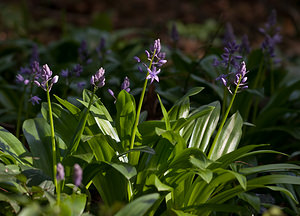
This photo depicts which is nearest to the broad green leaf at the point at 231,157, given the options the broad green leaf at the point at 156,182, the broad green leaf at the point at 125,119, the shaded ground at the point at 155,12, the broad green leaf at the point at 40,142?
the broad green leaf at the point at 156,182

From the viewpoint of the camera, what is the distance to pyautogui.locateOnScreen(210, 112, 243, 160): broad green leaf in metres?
2.50

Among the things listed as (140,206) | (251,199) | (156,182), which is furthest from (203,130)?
(140,206)

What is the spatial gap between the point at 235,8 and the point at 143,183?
8294mm

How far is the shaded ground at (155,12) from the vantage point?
28.4 feet

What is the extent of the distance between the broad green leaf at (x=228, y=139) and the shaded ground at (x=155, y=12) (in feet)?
19.8

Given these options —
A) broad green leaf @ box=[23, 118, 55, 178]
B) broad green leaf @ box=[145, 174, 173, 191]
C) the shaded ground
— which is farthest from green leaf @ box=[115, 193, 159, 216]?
the shaded ground

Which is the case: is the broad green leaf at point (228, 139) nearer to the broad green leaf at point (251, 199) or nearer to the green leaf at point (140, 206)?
the broad green leaf at point (251, 199)

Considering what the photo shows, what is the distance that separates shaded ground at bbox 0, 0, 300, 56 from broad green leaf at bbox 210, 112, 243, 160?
19.8ft

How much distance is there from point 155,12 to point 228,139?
765cm

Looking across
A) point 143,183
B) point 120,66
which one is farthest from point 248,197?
point 120,66

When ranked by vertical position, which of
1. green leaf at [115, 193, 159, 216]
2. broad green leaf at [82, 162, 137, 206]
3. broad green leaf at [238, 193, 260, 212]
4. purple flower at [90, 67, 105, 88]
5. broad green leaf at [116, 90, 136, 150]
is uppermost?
purple flower at [90, 67, 105, 88]

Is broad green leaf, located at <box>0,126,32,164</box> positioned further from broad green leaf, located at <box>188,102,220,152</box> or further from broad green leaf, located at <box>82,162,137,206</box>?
broad green leaf, located at <box>188,102,220,152</box>

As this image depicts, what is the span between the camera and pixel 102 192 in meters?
2.33

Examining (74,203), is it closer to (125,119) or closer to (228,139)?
(125,119)
